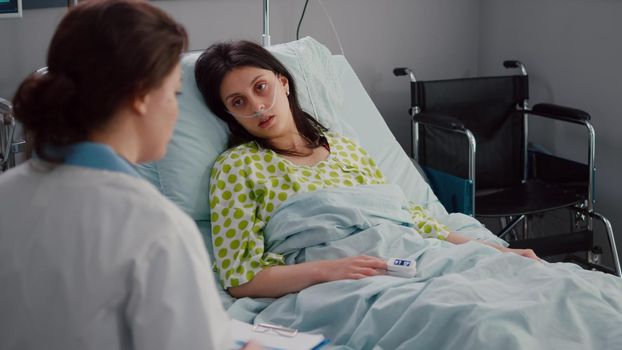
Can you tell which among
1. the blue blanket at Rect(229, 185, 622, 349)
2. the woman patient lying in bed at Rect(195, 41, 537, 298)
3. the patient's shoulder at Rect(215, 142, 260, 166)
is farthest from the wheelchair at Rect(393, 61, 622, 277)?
the patient's shoulder at Rect(215, 142, 260, 166)

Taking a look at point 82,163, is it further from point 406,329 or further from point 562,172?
point 562,172

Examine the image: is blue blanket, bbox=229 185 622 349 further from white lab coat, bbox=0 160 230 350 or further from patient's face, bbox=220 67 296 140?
white lab coat, bbox=0 160 230 350

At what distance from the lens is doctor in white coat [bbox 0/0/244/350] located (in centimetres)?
90

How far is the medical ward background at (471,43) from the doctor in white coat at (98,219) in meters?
1.73

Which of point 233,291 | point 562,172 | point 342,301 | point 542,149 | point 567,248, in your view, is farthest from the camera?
point 542,149

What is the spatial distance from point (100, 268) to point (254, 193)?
3.52 ft

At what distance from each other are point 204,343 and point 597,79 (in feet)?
8.38

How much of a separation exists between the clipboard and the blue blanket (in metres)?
0.12

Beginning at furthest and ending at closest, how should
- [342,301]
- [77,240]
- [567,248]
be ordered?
[567,248], [342,301], [77,240]

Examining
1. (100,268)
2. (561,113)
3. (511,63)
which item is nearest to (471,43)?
(511,63)

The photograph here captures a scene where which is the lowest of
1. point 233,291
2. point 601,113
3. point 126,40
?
point 233,291

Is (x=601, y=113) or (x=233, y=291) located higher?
(x=601, y=113)

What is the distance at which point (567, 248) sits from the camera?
2.78 meters

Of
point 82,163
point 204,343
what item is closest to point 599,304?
point 204,343
